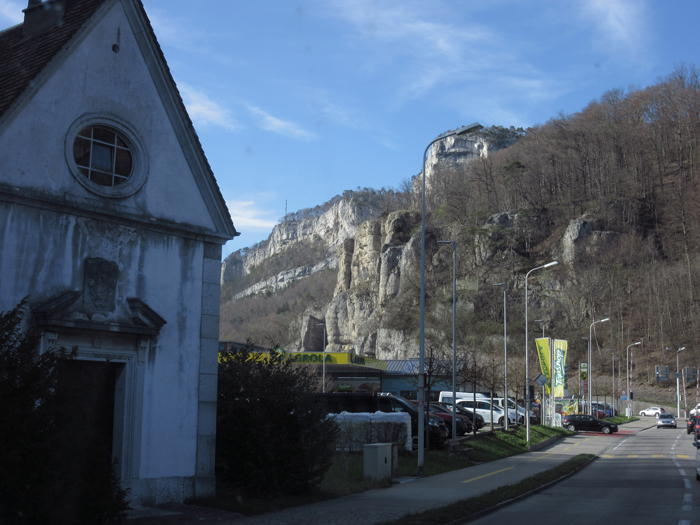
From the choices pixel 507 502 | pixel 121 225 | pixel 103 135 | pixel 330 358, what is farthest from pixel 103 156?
pixel 330 358

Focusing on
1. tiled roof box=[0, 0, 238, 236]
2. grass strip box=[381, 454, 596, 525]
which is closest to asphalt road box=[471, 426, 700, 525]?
grass strip box=[381, 454, 596, 525]

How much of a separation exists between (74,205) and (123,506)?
500 centimetres

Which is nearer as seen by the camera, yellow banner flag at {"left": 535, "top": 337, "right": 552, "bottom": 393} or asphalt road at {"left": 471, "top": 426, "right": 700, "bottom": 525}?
asphalt road at {"left": 471, "top": 426, "right": 700, "bottom": 525}

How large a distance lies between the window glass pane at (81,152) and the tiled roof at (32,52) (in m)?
1.29

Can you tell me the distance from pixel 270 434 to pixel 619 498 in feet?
26.3

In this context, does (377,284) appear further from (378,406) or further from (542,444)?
(378,406)

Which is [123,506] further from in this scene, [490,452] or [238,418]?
[490,452]

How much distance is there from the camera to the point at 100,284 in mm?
11320

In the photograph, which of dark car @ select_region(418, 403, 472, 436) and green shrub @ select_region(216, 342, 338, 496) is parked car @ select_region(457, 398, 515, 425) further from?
green shrub @ select_region(216, 342, 338, 496)

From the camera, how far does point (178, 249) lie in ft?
42.2

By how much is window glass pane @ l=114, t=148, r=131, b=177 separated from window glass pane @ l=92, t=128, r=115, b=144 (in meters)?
0.23

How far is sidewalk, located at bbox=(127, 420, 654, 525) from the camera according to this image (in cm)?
1084

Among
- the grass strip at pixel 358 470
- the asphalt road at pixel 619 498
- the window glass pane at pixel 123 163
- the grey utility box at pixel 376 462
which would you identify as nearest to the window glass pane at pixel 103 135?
the window glass pane at pixel 123 163

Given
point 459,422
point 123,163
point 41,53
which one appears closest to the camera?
point 41,53
